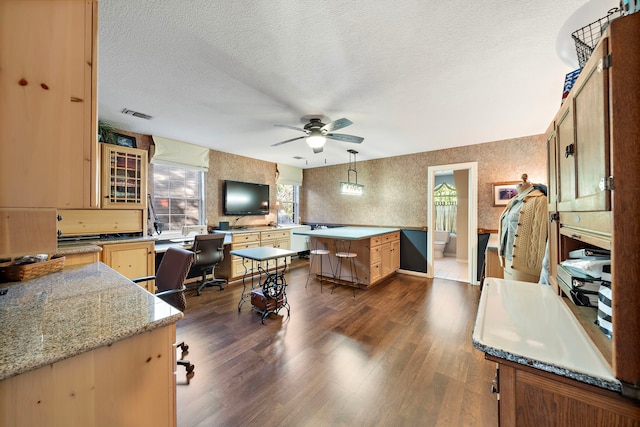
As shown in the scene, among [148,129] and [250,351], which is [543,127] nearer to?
[250,351]

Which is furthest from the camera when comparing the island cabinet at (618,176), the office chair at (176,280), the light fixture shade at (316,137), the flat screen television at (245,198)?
the flat screen television at (245,198)

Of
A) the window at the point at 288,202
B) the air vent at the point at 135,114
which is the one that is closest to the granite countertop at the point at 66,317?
the air vent at the point at 135,114

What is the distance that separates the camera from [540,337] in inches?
34.1

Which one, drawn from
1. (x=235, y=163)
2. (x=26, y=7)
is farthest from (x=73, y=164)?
(x=235, y=163)

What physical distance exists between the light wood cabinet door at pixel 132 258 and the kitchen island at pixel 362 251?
80.7 inches

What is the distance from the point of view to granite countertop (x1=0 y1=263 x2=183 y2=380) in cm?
70

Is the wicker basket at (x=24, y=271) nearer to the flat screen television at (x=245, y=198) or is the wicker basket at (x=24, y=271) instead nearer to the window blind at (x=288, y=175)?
the flat screen television at (x=245, y=198)

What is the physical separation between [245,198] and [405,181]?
11.1 ft

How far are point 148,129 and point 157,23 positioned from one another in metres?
2.45

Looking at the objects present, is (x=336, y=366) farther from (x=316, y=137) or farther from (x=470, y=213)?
(x=470, y=213)

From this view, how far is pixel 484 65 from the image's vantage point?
1880 millimetres

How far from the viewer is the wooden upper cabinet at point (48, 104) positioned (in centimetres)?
70

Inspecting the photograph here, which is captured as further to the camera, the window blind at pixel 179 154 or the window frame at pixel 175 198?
the window frame at pixel 175 198

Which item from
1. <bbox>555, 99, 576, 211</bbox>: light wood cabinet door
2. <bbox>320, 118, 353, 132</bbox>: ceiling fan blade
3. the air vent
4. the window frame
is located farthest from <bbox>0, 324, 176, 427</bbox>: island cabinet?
the window frame
